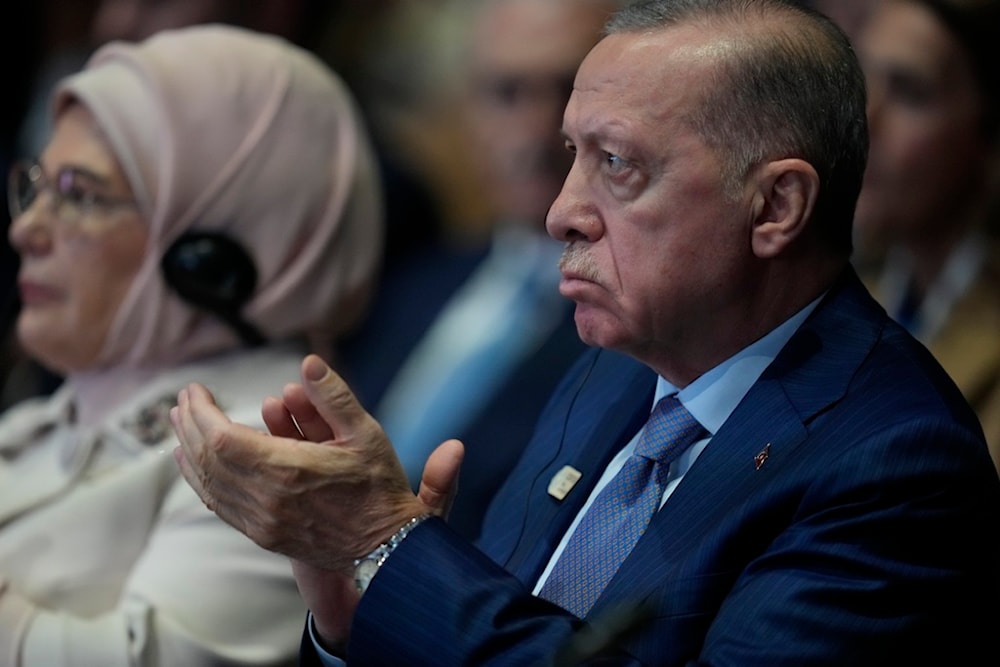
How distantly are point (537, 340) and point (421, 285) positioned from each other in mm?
481

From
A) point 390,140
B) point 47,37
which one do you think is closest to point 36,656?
point 390,140

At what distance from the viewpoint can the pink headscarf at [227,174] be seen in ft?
8.27

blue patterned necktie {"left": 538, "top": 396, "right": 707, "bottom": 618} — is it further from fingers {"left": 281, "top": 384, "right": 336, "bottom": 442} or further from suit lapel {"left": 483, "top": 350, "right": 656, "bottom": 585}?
fingers {"left": 281, "top": 384, "right": 336, "bottom": 442}

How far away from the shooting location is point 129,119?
2.53 meters

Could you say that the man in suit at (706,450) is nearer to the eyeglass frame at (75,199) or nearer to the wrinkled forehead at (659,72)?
the wrinkled forehead at (659,72)

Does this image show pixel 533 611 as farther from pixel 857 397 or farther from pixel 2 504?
pixel 2 504

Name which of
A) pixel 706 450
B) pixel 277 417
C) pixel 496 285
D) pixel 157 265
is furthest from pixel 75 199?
pixel 706 450

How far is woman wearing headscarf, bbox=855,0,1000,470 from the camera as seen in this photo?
3076mm

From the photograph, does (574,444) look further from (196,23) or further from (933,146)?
(196,23)

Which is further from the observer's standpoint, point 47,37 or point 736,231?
point 47,37

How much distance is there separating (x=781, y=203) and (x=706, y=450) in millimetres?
283

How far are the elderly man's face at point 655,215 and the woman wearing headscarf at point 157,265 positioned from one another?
0.87 meters

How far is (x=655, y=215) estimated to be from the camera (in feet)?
5.52

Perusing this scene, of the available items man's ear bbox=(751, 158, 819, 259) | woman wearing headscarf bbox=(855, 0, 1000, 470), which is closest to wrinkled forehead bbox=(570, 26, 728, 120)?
man's ear bbox=(751, 158, 819, 259)
